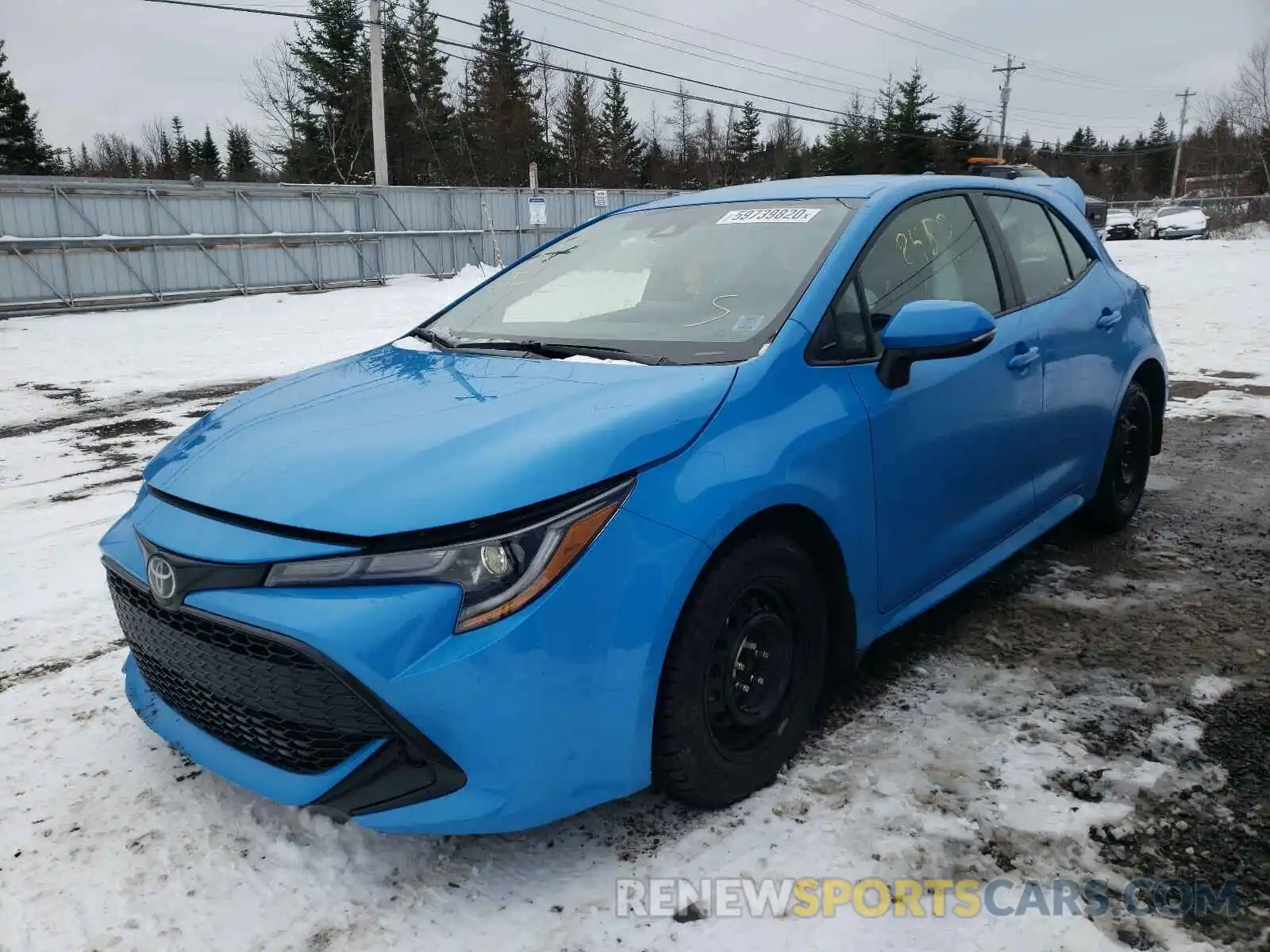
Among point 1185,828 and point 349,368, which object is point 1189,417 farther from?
point 349,368

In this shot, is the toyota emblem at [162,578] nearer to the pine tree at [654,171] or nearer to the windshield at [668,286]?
the windshield at [668,286]

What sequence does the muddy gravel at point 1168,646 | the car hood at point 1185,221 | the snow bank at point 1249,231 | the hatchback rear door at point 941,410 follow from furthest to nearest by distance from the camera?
the car hood at point 1185,221, the snow bank at point 1249,231, the hatchback rear door at point 941,410, the muddy gravel at point 1168,646

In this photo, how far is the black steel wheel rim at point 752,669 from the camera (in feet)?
7.25

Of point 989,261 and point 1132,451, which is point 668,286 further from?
point 1132,451

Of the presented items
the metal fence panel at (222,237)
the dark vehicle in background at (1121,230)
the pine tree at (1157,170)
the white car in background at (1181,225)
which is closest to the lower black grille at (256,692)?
the metal fence panel at (222,237)

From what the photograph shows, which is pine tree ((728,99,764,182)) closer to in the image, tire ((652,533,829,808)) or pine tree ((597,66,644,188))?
pine tree ((597,66,644,188))

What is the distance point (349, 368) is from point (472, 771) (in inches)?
62.4

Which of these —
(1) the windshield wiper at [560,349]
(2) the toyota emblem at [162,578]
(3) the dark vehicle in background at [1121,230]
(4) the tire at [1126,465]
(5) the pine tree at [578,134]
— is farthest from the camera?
(5) the pine tree at [578,134]

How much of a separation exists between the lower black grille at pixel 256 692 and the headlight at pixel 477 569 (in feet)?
0.56

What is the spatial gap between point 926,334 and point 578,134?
179 feet

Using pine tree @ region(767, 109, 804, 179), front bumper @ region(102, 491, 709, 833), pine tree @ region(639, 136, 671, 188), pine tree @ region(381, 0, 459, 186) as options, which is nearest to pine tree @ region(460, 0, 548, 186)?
pine tree @ region(381, 0, 459, 186)

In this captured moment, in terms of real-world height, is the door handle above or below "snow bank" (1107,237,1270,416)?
above

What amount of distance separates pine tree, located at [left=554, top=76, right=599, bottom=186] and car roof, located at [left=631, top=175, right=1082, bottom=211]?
170 feet

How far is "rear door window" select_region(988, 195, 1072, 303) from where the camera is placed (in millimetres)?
3570
